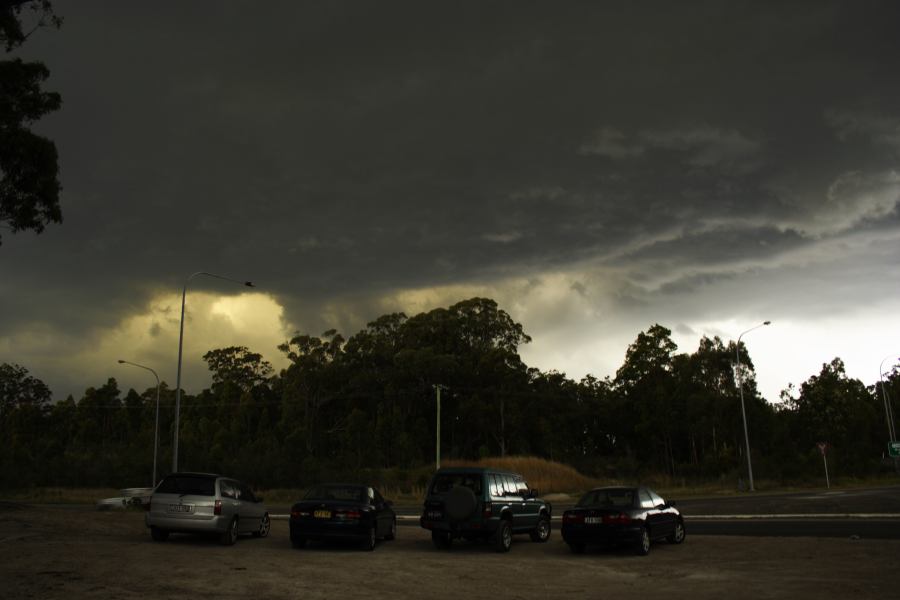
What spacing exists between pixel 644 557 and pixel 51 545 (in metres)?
12.9

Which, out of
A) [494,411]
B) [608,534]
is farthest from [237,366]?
[608,534]

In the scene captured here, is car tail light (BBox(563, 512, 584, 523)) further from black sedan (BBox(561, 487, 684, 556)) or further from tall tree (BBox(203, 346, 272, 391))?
tall tree (BBox(203, 346, 272, 391))

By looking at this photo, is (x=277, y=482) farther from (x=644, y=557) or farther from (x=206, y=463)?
(x=644, y=557)

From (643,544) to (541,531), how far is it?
13.3ft

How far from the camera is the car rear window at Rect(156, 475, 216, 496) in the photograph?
57.8 ft

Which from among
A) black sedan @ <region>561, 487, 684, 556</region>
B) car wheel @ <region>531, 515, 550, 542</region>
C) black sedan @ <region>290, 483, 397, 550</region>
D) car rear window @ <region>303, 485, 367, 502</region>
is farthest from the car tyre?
black sedan @ <region>561, 487, 684, 556</region>

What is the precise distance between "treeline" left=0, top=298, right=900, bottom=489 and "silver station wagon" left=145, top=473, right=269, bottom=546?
5021 cm

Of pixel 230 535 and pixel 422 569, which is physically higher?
pixel 230 535

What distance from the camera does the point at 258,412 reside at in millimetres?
94062

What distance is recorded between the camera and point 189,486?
17.7 m

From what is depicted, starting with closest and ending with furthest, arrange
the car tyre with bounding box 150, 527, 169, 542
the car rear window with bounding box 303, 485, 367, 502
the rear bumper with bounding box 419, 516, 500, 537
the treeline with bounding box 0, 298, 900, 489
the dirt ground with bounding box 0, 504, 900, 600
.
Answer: the dirt ground with bounding box 0, 504, 900, 600
the rear bumper with bounding box 419, 516, 500, 537
the car tyre with bounding box 150, 527, 169, 542
the car rear window with bounding box 303, 485, 367, 502
the treeline with bounding box 0, 298, 900, 489

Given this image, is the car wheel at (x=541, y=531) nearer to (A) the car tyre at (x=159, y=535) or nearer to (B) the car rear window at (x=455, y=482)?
(B) the car rear window at (x=455, y=482)

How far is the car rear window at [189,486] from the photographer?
693 inches

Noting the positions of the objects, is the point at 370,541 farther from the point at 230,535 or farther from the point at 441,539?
the point at 230,535
